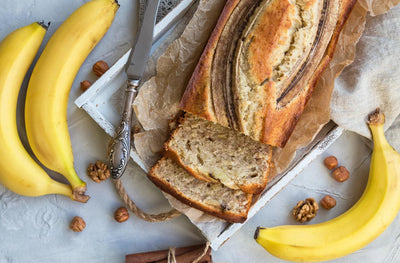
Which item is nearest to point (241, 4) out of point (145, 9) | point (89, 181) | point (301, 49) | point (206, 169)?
point (301, 49)

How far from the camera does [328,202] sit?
7.74 feet

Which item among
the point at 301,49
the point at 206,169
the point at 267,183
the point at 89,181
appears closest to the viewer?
the point at 301,49

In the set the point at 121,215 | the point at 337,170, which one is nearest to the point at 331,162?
the point at 337,170

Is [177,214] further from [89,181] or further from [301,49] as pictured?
[301,49]

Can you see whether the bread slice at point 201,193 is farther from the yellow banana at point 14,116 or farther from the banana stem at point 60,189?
the yellow banana at point 14,116

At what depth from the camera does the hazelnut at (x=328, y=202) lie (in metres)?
2.36

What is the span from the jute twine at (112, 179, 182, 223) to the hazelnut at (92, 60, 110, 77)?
59 centimetres

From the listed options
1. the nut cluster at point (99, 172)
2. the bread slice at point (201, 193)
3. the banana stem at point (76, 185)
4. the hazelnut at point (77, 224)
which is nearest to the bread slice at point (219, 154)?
the bread slice at point (201, 193)

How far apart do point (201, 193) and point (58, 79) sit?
0.94 metres

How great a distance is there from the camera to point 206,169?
2092 mm

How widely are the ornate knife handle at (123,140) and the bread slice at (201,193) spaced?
0.16m

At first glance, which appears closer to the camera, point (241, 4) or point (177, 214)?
point (241, 4)

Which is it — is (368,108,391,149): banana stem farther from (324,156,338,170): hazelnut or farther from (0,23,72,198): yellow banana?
(0,23,72,198): yellow banana

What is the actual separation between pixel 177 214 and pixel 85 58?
977 millimetres
